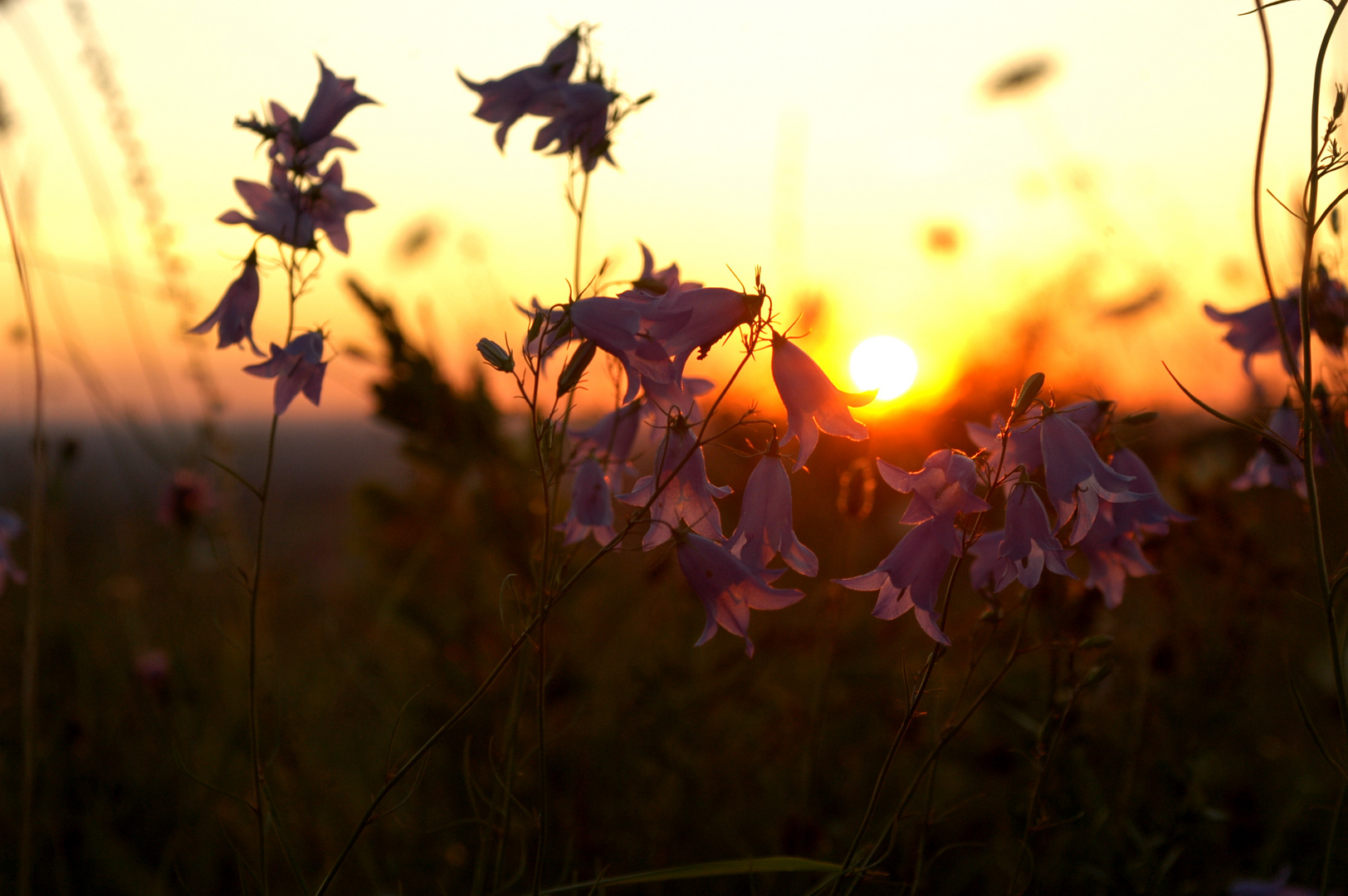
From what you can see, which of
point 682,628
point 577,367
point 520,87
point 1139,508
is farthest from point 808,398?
point 682,628

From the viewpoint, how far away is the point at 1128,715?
2176 millimetres

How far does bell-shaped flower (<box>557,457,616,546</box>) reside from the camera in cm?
126

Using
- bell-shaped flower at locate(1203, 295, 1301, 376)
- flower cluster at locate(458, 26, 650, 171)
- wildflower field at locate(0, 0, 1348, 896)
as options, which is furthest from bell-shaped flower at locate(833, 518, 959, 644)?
bell-shaped flower at locate(1203, 295, 1301, 376)

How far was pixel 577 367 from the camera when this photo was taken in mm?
1041

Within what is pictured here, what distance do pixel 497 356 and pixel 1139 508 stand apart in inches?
35.7

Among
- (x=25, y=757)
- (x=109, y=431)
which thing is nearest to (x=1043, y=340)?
(x=109, y=431)

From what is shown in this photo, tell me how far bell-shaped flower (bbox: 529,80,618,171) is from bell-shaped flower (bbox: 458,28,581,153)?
0.07ft

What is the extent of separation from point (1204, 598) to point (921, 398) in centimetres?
121

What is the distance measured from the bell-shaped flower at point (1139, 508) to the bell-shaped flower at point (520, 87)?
1.01 metres

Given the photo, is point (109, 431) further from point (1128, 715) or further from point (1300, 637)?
point (1300, 637)

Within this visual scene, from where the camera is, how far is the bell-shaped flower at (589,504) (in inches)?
49.5

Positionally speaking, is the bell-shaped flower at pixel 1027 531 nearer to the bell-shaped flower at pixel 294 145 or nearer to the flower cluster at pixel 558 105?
the flower cluster at pixel 558 105

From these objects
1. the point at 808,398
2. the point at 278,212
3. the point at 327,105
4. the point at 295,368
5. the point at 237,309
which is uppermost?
the point at 327,105

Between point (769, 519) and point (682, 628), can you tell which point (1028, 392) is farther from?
point (682, 628)
